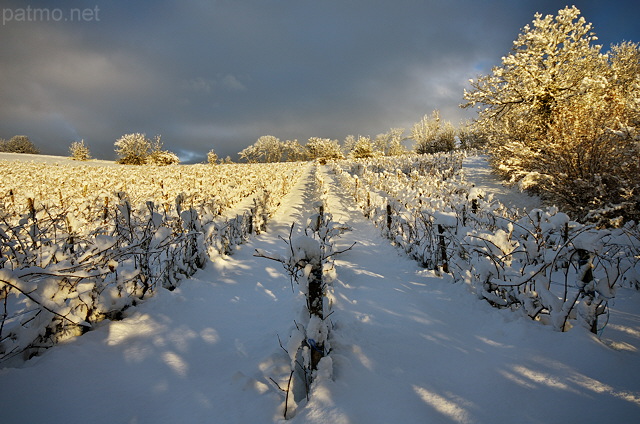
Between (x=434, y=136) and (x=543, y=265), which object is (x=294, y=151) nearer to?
(x=434, y=136)

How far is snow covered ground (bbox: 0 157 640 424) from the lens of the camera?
143cm

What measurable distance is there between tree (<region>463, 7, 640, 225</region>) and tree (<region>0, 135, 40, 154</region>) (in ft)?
249

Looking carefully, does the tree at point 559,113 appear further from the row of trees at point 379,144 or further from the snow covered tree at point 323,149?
the snow covered tree at point 323,149

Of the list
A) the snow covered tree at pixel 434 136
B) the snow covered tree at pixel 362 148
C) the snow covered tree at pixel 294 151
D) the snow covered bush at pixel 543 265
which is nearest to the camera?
Result: the snow covered bush at pixel 543 265

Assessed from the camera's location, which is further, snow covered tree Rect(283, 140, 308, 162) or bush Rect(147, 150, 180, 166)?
snow covered tree Rect(283, 140, 308, 162)

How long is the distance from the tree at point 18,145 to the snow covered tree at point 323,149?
5537 centimetres

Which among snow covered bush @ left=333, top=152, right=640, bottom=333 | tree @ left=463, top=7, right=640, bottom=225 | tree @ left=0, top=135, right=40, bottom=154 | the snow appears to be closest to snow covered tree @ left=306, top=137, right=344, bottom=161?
the snow

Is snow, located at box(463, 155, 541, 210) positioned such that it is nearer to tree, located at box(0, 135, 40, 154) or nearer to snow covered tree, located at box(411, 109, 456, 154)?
snow covered tree, located at box(411, 109, 456, 154)

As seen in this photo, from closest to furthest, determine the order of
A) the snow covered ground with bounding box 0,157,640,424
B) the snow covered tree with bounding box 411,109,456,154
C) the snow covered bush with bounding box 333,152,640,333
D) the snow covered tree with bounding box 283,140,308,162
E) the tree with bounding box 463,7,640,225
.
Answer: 1. the snow covered ground with bounding box 0,157,640,424
2. the snow covered bush with bounding box 333,152,640,333
3. the tree with bounding box 463,7,640,225
4. the snow covered tree with bounding box 411,109,456,154
5. the snow covered tree with bounding box 283,140,308,162

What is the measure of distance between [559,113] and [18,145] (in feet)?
262

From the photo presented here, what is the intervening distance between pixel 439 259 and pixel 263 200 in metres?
5.43

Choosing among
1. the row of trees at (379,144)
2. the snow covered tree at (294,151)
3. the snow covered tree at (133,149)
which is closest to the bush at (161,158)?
the snow covered tree at (133,149)

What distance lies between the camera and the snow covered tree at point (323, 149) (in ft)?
165

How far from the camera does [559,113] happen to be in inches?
315
